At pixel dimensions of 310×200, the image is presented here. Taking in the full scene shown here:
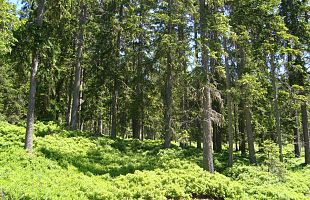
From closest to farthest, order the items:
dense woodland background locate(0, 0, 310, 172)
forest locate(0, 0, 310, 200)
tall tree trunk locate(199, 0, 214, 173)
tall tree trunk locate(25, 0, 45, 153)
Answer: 1. forest locate(0, 0, 310, 200)
2. tall tree trunk locate(25, 0, 45, 153)
3. tall tree trunk locate(199, 0, 214, 173)
4. dense woodland background locate(0, 0, 310, 172)

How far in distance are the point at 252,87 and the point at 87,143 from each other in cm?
1113

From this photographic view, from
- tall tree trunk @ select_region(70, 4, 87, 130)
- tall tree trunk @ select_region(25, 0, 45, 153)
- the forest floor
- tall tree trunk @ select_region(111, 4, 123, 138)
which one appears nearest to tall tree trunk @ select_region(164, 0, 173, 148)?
the forest floor

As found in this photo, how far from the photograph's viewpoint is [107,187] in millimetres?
11312

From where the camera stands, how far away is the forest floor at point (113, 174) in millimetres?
10273

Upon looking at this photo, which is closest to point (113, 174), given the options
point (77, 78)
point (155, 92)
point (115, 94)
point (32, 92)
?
point (32, 92)

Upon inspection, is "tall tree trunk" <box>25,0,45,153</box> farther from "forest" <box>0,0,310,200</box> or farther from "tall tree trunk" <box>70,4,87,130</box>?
"tall tree trunk" <box>70,4,87,130</box>

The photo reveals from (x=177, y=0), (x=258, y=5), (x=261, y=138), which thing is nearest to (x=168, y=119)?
(x=177, y=0)

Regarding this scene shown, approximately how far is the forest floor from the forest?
6 cm

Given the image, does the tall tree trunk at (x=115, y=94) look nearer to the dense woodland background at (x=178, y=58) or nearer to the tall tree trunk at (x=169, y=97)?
the dense woodland background at (x=178, y=58)

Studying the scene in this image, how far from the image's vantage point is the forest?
12.2 m

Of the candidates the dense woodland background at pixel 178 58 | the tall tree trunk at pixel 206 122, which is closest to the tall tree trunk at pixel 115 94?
the dense woodland background at pixel 178 58

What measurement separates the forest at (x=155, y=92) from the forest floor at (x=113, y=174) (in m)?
0.06

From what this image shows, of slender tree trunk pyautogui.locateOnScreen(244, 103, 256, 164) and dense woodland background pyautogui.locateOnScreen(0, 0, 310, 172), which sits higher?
dense woodland background pyautogui.locateOnScreen(0, 0, 310, 172)

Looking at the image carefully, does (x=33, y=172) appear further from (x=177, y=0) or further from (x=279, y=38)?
(x=279, y=38)
